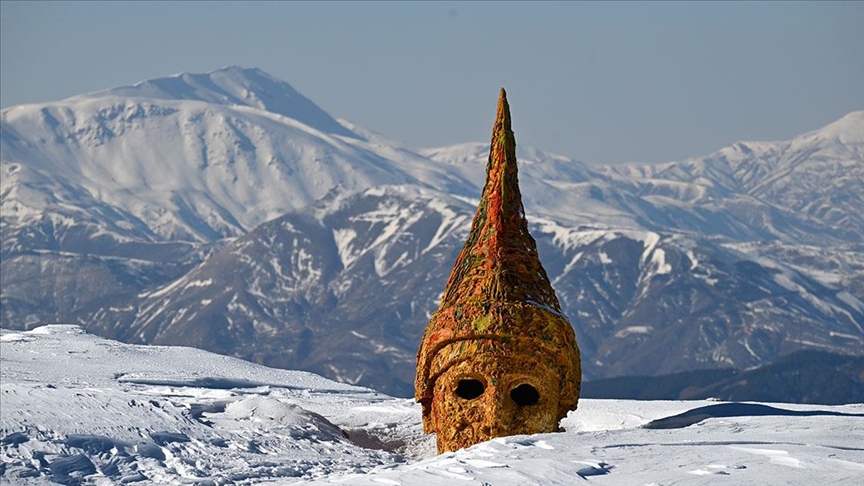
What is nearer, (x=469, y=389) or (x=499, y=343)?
(x=499, y=343)

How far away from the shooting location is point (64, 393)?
43656mm

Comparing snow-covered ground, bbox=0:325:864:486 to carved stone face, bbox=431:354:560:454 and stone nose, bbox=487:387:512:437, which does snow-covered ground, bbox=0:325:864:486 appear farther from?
stone nose, bbox=487:387:512:437

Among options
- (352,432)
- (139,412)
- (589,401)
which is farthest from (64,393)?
(589,401)

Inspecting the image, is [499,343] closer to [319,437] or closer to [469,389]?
[469,389]

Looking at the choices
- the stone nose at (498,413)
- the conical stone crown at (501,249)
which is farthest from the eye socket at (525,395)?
the conical stone crown at (501,249)

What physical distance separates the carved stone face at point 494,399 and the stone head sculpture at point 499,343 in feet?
0.07

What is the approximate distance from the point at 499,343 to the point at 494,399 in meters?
1.23

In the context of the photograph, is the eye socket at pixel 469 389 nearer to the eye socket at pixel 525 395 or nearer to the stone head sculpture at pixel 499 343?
the stone head sculpture at pixel 499 343

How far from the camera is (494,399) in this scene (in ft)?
126

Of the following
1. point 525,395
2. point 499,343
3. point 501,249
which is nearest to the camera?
point 499,343

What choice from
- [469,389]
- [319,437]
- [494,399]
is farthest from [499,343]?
[319,437]

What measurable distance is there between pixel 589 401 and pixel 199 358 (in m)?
15.0

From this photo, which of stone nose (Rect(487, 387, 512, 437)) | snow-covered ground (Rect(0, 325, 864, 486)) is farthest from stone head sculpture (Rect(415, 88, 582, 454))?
snow-covered ground (Rect(0, 325, 864, 486))

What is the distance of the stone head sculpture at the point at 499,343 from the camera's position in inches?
1517
